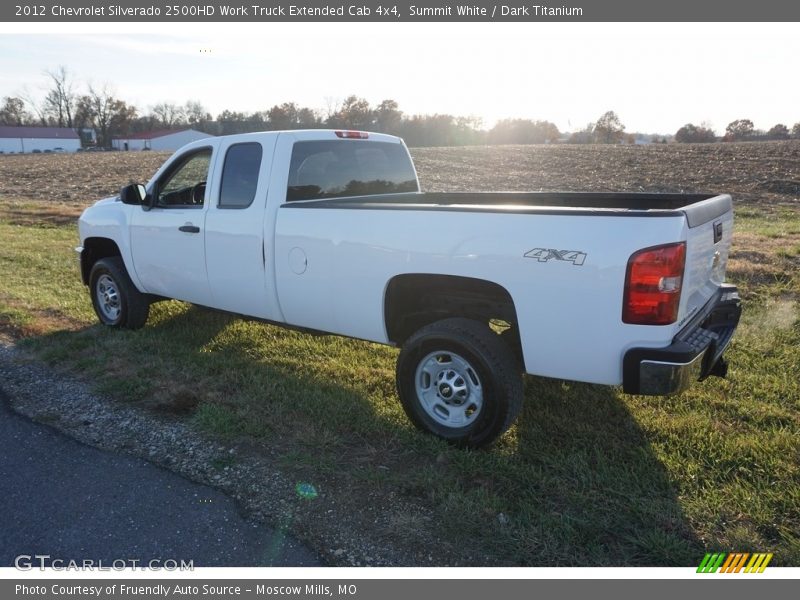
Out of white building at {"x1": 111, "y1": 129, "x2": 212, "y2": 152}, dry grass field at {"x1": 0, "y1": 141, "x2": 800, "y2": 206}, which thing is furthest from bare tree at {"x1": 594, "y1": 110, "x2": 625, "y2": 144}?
white building at {"x1": 111, "y1": 129, "x2": 212, "y2": 152}

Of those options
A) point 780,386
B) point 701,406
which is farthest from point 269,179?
point 780,386

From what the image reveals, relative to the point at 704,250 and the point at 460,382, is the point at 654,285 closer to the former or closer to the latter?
the point at 704,250

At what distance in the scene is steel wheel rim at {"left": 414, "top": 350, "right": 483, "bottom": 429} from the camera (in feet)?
12.9

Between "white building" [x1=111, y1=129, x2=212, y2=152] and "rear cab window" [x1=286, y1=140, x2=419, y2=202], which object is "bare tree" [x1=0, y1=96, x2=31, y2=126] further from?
"rear cab window" [x1=286, y1=140, x2=419, y2=202]

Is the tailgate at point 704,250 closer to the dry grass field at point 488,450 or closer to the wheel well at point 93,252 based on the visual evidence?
the dry grass field at point 488,450

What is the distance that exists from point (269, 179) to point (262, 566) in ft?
9.75

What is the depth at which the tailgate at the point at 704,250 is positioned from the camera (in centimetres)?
336

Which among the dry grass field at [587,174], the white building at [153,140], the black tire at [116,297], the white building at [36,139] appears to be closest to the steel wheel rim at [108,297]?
the black tire at [116,297]

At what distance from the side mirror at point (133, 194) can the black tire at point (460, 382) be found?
3.33 m

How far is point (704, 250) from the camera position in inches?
144

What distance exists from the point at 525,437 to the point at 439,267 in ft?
4.18

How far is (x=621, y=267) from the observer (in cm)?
320
